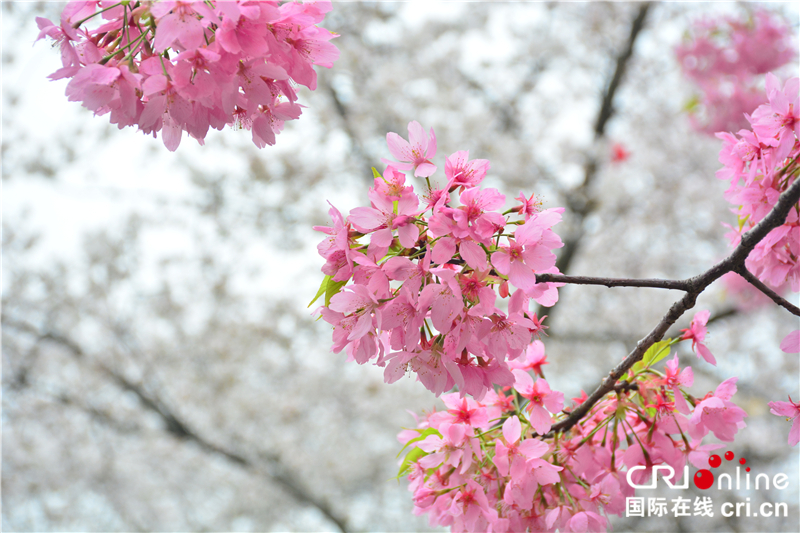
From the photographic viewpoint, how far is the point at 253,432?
17.1 ft

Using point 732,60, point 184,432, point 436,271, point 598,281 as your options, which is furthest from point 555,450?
point 184,432

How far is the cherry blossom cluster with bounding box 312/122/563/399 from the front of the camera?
0.68m

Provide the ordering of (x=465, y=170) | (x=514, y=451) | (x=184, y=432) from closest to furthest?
(x=465, y=170)
(x=514, y=451)
(x=184, y=432)

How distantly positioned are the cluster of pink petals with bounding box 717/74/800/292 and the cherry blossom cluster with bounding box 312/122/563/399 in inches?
17.2

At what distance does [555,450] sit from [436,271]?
47 centimetres

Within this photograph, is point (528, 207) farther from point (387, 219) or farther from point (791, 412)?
point (791, 412)

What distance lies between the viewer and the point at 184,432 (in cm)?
495

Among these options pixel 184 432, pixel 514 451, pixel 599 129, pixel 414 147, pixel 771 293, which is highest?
pixel 599 129

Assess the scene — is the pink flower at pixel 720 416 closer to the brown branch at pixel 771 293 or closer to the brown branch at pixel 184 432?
the brown branch at pixel 771 293

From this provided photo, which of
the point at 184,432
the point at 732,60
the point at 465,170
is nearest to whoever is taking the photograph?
the point at 465,170

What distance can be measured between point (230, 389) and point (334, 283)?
490 centimetres

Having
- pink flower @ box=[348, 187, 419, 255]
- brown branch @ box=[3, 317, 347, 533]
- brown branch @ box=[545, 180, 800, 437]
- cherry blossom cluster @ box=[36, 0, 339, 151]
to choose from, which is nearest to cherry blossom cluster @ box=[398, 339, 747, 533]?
brown branch @ box=[545, 180, 800, 437]

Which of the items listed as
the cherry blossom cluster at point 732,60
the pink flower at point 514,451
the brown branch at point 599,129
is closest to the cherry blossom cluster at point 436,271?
the pink flower at point 514,451

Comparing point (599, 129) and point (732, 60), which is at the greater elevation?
point (599, 129)
